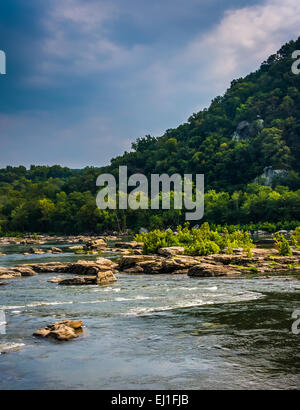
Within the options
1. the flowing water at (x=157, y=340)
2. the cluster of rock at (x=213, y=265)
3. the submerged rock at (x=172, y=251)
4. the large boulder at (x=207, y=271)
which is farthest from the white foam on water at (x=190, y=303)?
the submerged rock at (x=172, y=251)

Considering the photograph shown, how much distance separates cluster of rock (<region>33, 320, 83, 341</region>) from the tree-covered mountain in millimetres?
86035

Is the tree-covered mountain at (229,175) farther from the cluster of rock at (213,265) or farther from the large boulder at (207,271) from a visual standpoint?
the large boulder at (207,271)

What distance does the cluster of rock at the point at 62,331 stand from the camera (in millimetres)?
17922

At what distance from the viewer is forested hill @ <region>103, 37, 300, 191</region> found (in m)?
152

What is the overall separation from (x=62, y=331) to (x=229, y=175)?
145890mm

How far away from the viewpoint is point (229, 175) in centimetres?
15950

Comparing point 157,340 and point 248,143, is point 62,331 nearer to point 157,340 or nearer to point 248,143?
point 157,340

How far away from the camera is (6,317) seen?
22484mm

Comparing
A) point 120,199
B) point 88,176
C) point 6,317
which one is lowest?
point 6,317

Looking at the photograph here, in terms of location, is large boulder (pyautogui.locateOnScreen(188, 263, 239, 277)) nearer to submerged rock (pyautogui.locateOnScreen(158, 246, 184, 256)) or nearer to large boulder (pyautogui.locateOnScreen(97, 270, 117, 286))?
large boulder (pyautogui.locateOnScreen(97, 270, 117, 286))

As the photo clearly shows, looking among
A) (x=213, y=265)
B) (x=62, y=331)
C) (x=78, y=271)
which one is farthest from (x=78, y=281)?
(x=62, y=331)
